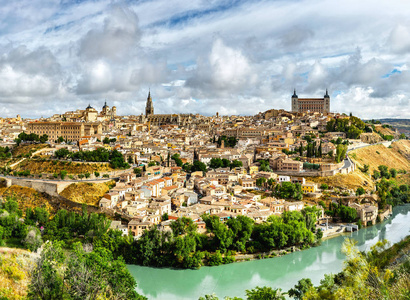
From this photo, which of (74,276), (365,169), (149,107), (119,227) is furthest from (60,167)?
(149,107)

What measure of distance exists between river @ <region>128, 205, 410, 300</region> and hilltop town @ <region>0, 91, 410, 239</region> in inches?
71.5

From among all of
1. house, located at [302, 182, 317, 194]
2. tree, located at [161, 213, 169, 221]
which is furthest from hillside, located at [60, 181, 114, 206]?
house, located at [302, 182, 317, 194]

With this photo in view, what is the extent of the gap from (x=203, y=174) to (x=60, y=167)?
7649 mm

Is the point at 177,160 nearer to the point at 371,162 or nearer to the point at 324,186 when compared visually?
the point at 324,186

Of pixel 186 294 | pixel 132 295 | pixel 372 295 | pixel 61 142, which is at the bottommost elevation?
pixel 186 294

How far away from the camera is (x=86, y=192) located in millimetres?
16703

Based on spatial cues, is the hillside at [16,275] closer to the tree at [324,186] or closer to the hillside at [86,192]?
the hillside at [86,192]

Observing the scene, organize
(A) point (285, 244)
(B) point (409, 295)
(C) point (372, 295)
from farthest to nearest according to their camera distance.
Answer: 1. (A) point (285, 244)
2. (C) point (372, 295)
3. (B) point (409, 295)

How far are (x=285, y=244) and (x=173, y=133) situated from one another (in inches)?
869

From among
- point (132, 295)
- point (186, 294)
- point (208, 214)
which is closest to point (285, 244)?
point (208, 214)

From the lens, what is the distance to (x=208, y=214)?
43.8ft

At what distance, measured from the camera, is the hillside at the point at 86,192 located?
16225 millimetres

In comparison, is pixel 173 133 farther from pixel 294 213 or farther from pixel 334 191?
pixel 294 213

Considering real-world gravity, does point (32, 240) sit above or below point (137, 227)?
below
